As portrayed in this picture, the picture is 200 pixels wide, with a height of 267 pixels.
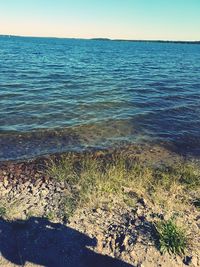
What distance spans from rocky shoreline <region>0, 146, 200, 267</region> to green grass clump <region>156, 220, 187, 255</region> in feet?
0.40

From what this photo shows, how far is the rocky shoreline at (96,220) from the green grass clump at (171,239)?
0.12 metres

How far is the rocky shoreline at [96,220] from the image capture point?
6480 mm

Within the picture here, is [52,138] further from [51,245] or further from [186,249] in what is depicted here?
[186,249]

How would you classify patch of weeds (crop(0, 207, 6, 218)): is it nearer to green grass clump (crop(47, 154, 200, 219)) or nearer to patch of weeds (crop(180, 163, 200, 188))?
green grass clump (crop(47, 154, 200, 219))

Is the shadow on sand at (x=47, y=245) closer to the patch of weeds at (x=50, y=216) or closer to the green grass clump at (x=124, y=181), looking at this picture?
the patch of weeds at (x=50, y=216)

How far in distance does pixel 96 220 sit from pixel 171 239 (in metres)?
1.80

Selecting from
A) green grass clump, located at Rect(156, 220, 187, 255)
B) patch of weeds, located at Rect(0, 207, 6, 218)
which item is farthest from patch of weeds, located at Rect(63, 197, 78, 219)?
green grass clump, located at Rect(156, 220, 187, 255)

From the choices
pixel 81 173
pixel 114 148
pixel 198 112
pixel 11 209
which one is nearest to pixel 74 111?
pixel 114 148

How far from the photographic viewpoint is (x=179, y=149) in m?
13.9

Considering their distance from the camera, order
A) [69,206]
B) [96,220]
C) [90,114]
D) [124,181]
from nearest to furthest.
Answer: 1. [96,220]
2. [69,206]
3. [124,181]
4. [90,114]

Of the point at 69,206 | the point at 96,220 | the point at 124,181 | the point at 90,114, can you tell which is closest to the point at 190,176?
the point at 124,181

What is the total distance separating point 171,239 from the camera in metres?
6.78

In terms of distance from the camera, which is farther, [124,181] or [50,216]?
[124,181]

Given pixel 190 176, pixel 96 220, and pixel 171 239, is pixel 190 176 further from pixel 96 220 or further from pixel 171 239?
pixel 96 220
